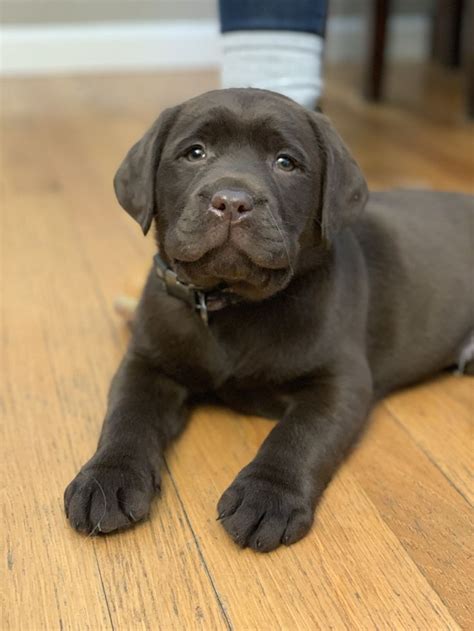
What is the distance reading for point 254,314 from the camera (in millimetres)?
1535

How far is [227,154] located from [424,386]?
0.67m

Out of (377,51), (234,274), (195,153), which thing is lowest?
(377,51)

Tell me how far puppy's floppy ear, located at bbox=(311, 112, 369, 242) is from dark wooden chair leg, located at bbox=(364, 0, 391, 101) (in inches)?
121

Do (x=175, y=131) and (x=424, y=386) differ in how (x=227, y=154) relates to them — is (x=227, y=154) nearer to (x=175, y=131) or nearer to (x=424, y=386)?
(x=175, y=131)

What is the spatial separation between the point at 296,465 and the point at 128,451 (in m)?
0.26

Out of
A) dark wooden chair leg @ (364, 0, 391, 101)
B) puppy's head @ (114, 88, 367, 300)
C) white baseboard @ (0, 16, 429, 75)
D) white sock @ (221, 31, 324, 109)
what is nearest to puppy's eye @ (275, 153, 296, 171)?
puppy's head @ (114, 88, 367, 300)

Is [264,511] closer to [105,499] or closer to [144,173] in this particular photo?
[105,499]

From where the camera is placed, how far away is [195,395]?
162cm

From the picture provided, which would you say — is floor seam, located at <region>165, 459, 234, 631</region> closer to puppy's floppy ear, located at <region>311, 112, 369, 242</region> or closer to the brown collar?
the brown collar

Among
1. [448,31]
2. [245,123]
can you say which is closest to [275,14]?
[245,123]

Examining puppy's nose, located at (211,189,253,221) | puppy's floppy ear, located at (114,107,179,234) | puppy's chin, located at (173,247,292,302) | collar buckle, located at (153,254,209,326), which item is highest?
puppy's nose, located at (211,189,253,221)

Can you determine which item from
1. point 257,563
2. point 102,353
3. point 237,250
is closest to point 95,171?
point 102,353

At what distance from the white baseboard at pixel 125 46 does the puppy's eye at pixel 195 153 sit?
400 cm

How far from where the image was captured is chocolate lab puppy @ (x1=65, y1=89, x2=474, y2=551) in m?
1.30
